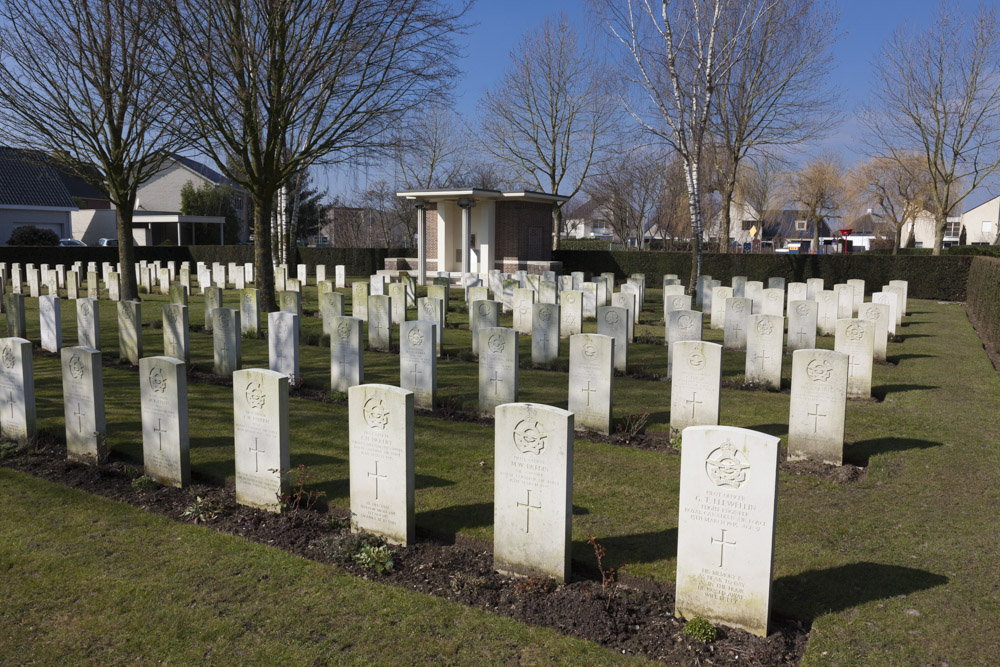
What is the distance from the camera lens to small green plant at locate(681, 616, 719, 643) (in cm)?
405

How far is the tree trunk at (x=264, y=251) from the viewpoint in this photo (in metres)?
16.4

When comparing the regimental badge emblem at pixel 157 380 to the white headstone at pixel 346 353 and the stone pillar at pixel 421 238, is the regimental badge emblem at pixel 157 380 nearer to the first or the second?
the white headstone at pixel 346 353

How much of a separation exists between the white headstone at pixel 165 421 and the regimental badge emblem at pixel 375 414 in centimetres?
193

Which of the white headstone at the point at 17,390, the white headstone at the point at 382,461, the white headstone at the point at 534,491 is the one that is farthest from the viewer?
the white headstone at the point at 17,390

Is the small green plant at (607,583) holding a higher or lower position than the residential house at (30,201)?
lower

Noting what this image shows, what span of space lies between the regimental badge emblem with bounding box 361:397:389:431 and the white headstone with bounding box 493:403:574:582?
92 centimetres

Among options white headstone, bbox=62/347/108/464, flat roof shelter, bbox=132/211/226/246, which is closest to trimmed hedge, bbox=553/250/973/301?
flat roof shelter, bbox=132/211/226/246

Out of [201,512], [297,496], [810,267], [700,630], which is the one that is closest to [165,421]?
[201,512]

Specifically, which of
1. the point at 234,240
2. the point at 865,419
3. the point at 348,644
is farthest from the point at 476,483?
the point at 234,240

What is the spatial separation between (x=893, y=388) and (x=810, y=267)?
18.2 m

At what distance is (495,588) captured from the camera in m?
4.68

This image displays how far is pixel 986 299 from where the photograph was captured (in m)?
16.8

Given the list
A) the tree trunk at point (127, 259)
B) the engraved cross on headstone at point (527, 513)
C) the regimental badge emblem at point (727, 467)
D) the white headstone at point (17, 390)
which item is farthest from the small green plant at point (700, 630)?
the tree trunk at point (127, 259)

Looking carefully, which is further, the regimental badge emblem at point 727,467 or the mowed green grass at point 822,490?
the mowed green grass at point 822,490
